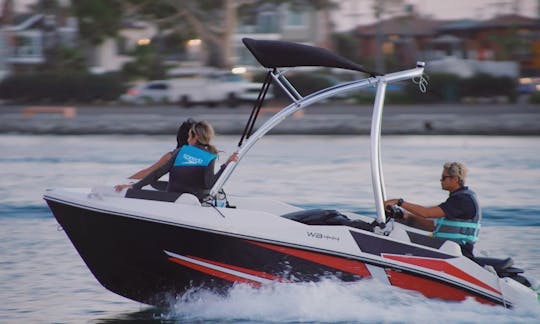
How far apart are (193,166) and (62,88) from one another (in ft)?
127

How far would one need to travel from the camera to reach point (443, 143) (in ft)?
94.4

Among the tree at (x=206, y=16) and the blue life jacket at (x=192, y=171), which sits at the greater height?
the tree at (x=206, y=16)

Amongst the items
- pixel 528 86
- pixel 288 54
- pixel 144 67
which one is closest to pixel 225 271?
Result: pixel 288 54

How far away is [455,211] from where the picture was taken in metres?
8.51

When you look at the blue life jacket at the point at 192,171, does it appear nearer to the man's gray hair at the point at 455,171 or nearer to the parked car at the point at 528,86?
the man's gray hair at the point at 455,171

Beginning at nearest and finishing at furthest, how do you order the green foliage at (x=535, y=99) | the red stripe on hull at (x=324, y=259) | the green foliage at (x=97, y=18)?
the red stripe on hull at (x=324, y=259), the green foliage at (x=535, y=99), the green foliage at (x=97, y=18)

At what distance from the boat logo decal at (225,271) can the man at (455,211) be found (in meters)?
1.17

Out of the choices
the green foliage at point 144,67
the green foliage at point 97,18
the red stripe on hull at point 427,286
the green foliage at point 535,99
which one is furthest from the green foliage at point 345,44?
the red stripe on hull at point 427,286

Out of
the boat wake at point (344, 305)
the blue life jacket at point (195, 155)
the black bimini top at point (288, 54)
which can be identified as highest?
the black bimini top at point (288, 54)

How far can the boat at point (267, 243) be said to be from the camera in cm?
811

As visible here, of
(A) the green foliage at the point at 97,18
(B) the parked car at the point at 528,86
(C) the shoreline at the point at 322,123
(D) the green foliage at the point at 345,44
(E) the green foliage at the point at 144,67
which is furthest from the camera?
(D) the green foliage at the point at 345,44

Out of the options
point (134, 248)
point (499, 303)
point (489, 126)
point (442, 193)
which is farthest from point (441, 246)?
point (489, 126)

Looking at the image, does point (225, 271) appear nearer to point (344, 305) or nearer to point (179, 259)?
point (179, 259)

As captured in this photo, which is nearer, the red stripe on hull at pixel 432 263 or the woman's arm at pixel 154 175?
the red stripe on hull at pixel 432 263
